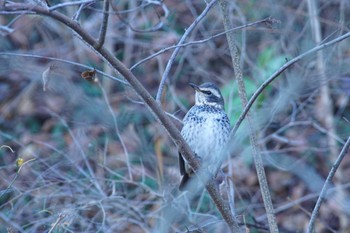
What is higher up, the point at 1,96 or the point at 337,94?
the point at 337,94

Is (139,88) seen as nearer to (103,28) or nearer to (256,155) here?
(103,28)

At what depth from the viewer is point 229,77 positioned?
9.56 metres

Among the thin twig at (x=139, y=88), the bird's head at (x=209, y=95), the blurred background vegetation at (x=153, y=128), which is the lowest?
the blurred background vegetation at (x=153, y=128)

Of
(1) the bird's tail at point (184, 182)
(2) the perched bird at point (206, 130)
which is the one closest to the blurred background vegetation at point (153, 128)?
(1) the bird's tail at point (184, 182)

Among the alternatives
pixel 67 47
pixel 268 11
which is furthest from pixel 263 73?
pixel 67 47

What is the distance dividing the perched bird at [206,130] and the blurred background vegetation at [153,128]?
0.18 meters

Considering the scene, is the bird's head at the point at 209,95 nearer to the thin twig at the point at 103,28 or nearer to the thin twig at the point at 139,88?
the thin twig at the point at 139,88

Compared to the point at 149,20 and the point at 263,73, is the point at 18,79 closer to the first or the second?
the point at 149,20

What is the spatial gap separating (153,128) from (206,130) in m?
3.31

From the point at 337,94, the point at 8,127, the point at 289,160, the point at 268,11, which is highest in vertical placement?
the point at 268,11

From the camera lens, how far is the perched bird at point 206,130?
5.98m

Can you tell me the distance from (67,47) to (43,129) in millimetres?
1140

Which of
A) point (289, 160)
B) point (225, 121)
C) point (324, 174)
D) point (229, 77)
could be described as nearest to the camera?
point (225, 121)

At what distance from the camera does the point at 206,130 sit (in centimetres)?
600
